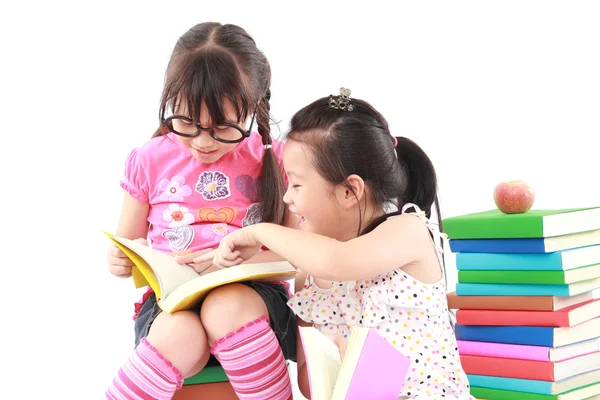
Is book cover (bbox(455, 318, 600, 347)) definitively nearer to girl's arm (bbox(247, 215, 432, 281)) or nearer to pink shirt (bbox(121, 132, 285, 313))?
girl's arm (bbox(247, 215, 432, 281))

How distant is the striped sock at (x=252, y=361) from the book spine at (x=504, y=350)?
23.7 inches

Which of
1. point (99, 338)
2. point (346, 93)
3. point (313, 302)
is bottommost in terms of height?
point (99, 338)

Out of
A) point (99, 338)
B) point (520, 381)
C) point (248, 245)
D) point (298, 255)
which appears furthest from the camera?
point (99, 338)

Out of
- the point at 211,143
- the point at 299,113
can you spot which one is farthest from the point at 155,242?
the point at 299,113

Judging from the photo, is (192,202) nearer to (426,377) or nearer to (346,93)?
(346,93)

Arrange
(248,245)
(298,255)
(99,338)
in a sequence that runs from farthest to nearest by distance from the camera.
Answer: (99,338)
(248,245)
(298,255)

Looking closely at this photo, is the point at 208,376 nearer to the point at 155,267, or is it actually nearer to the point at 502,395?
the point at 155,267

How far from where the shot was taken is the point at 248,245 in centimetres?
169

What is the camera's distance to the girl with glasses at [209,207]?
5.22ft

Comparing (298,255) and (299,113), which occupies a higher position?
(299,113)

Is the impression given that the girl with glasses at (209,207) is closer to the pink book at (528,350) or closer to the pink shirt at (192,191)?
the pink shirt at (192,191)

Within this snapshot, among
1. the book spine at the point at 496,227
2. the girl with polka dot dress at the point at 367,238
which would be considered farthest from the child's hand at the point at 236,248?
the book spine at the point at 496,227

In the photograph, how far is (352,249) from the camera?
5.12ft

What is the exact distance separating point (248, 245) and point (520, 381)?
75cm
